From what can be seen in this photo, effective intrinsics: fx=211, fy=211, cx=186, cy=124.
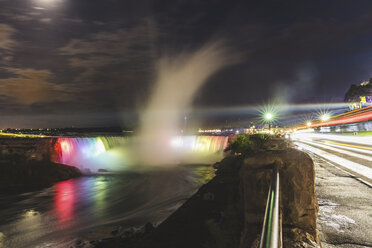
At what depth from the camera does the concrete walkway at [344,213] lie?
3.83 metres

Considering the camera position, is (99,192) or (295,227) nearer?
(295,227)

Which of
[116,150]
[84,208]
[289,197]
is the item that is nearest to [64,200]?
[84,208]

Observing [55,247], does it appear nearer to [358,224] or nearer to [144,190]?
[144,190]

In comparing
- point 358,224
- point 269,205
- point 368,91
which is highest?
point 368,91

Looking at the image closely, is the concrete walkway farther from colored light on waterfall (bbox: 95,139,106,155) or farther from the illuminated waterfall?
colored light on waterfall (bbox: 95,139,106,155)

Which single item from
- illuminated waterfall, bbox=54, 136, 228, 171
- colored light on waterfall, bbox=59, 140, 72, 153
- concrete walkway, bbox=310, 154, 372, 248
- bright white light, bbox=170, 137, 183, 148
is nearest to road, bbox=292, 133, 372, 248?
concrete walkway, bbox=310, 154, 372, 248

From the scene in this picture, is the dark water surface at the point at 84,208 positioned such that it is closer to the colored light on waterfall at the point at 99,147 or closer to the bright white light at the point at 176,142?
the colored light on waterfall at the point at 99,147

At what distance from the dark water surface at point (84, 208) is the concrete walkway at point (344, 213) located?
9662mm

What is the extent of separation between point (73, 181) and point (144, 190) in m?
9.91

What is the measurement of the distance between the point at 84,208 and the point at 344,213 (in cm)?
1716

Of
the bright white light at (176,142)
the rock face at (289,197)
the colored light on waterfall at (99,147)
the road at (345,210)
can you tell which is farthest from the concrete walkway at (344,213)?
the bright white light at (176,142)

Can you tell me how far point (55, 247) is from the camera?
10.8 meters

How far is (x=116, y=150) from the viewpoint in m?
50.8

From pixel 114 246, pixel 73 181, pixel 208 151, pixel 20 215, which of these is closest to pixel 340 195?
pixel 114 246
